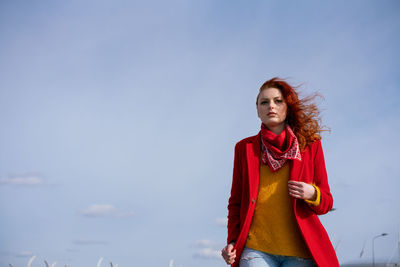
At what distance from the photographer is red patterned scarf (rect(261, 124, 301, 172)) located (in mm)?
4184

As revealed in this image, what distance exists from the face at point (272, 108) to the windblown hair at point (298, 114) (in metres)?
0.06

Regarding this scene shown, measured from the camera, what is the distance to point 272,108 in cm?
433

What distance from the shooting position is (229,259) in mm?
4117

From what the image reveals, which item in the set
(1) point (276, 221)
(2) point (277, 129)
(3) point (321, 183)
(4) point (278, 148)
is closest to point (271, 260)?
(1) point (276, 221)

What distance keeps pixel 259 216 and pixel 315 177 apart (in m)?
0.70

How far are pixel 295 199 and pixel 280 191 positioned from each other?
0.18m

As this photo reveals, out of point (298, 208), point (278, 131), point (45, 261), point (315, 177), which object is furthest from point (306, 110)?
point (45, 261)

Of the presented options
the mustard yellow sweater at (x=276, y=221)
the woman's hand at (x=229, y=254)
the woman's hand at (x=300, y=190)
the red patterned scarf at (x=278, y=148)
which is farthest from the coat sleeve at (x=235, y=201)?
the woman's hand at (x=300, y=190)

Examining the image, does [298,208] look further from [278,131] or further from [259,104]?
[259,104]

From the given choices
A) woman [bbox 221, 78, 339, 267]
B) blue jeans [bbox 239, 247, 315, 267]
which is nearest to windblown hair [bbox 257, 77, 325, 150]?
woman [bbox 221, 78, 339, 267]

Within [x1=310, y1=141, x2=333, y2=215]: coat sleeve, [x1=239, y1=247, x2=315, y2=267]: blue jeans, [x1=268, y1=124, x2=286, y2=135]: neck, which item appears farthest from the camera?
[x1=268, y1=124, x2=286, y2=135]: neck

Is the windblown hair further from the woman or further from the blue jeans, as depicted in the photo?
the blue jeans

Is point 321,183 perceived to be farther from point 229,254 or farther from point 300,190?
point 229,254

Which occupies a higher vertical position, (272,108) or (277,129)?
(272,108)
